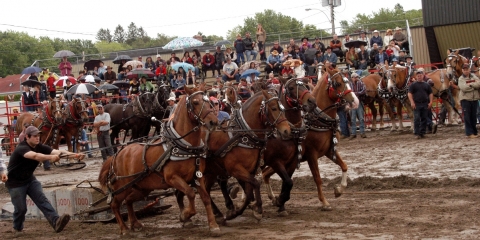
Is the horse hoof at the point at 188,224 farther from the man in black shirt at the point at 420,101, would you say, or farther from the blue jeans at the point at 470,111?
the man in black shirt at the point at 420,101

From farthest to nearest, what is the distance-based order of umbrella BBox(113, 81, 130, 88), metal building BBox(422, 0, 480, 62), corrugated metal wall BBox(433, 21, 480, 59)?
corrugated metal wall BBox(433, 21, 480, 59) < metal building BBox(422, 0, 480, 62) < umbrella BBox(113, 81, 130, 88)

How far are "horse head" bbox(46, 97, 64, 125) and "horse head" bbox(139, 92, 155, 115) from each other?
2.32 m

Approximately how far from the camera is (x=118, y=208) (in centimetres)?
1091

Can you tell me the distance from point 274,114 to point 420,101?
9.70 m

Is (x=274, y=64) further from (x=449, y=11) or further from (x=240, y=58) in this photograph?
(x=449, y=11)

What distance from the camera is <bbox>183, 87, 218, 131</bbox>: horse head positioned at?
9.71 m

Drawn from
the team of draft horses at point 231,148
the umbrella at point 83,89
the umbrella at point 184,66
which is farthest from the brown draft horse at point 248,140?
the umbrella at point 184,66

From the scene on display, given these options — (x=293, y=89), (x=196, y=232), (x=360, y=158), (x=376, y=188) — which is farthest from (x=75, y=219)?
(x=360, y=158)

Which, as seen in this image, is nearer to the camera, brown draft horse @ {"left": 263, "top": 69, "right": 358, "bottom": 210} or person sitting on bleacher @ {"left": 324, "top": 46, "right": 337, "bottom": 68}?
brown draft horse @ {"left": 263, "top": 69, "right": 358, "bottom": 210}

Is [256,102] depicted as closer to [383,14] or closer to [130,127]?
[130,127]

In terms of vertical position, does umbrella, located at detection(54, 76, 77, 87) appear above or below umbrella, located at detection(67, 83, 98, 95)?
above

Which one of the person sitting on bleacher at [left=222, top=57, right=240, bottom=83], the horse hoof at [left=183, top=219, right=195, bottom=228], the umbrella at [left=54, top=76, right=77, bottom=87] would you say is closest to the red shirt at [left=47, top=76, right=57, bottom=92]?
the umbrella at [left=54, top=76, right=77, bottom=87]

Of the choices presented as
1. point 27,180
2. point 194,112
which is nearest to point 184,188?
point 194,112

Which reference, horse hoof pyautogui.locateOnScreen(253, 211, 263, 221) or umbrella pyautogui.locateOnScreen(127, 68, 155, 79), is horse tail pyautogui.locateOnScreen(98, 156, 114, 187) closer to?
horse hoof pyautogui.locateOnScreen(253, 211, 263, 221)
